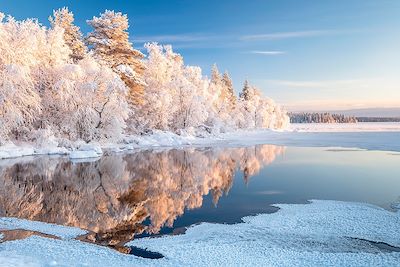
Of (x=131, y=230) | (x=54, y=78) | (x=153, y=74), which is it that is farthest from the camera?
(x=153, y=74)

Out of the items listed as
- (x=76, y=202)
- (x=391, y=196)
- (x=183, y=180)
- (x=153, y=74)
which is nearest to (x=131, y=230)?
(x=76, y=202)

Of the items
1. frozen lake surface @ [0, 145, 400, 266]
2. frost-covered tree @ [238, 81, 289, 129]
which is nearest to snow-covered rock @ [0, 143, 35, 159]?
frozen lake surface @ [0, 145, 400, 266]

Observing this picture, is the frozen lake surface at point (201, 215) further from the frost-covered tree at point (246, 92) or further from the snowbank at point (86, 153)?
the frost-covered tree at point (246, 92)

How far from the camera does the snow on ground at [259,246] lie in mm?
9008

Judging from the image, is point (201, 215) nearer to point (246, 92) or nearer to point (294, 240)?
point (294, 240)

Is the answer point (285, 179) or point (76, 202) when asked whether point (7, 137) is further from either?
point (285, 179)

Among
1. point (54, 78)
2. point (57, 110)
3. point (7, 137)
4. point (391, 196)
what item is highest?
point (54, 78)

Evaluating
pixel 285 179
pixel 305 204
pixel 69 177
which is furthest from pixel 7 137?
pixel 305 204

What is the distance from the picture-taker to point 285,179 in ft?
71.3

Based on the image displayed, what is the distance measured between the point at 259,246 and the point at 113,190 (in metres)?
10.5

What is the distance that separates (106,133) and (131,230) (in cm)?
2980

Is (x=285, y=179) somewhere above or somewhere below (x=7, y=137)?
below

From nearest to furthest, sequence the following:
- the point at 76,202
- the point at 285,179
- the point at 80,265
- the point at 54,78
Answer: the point at 80,265 → the point at 76,202 → the point at 285,179 → the point at 54,78

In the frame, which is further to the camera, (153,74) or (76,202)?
(153,74)
